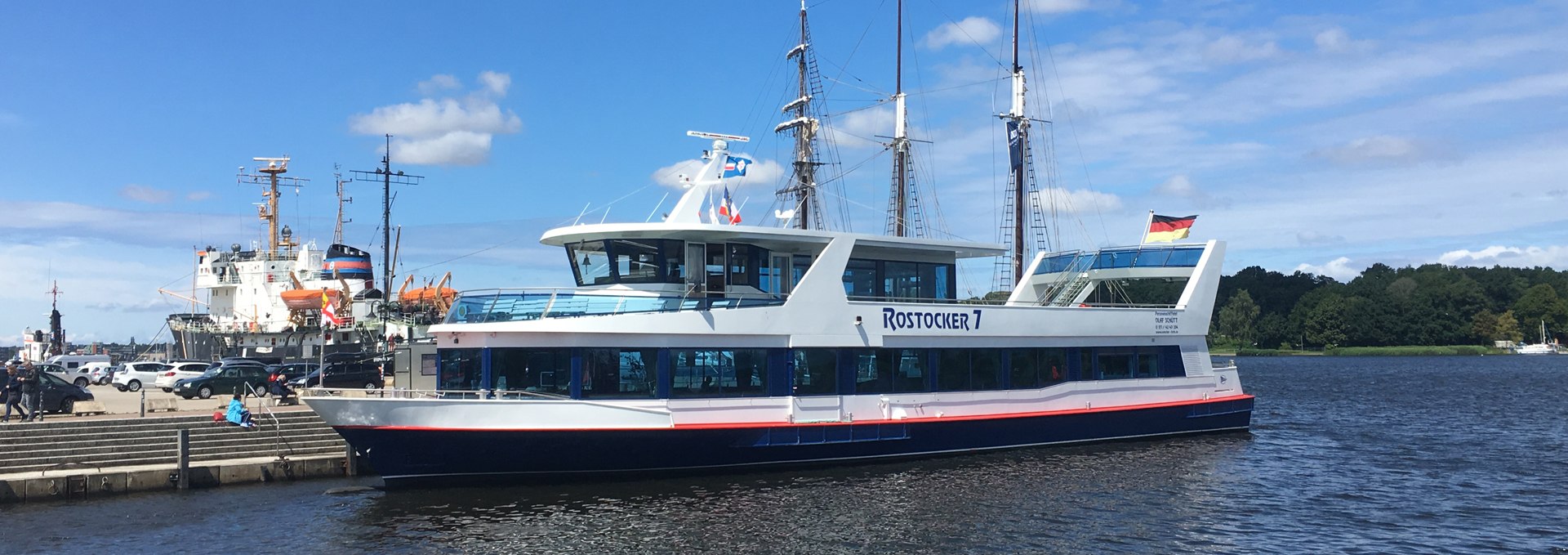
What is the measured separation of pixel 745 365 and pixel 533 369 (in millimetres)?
3774

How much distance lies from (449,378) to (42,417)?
31.7ft

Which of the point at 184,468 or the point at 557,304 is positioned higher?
the point at 557,304

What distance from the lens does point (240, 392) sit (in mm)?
30688

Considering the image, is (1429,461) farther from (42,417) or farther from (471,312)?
(42,417)

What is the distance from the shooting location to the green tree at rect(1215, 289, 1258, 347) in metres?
113

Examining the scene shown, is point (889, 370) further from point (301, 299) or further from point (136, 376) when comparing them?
point (301, 299)

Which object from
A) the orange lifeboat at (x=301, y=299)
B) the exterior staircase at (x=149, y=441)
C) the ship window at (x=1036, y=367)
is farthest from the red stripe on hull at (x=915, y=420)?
the orange lifeboat at (x=301, y=299)

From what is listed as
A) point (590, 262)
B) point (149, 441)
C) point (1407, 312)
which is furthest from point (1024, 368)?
point (1407, 312)

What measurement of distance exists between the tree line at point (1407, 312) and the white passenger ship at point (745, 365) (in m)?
93.6

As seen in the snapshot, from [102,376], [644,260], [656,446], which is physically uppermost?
[644,260]

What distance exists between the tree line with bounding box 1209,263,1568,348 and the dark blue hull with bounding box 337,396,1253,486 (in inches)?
3819

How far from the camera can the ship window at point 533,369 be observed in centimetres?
1859

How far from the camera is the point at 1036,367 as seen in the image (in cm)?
2339

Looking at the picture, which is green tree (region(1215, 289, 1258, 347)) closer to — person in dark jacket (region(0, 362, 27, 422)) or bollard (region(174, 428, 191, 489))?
bollard (region(174, 428, 191, 489))
